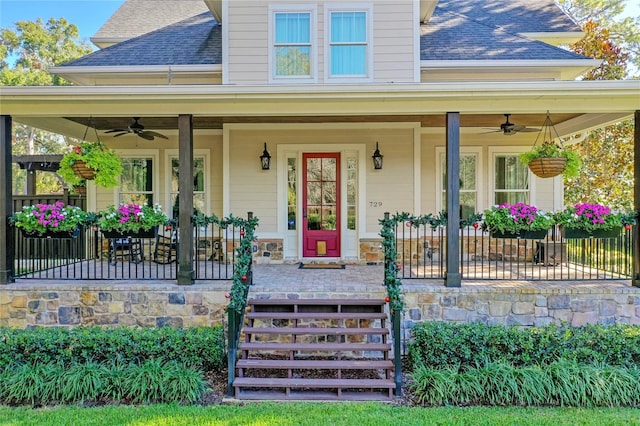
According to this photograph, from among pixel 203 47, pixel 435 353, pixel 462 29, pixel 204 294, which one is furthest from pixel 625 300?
pixel 203 47

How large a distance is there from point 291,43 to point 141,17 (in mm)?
5646

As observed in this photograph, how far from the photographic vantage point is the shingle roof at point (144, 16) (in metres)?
9.62

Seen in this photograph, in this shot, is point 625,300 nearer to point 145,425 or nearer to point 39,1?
point 145,425

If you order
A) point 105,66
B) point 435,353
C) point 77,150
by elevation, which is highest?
point 105,66

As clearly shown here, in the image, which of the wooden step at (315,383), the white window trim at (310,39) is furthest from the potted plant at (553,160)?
the white window trim at (310,39)

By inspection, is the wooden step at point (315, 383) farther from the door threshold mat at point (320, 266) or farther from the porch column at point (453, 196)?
the door threshold mat at point (320, 266)

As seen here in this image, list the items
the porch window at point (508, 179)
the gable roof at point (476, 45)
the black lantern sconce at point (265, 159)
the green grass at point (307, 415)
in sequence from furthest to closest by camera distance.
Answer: the porch window at point (508, 179) → the gable roof at point (476, 45) → the black lantern sconce at point (265, 159) → the green grass at point (307, 415)

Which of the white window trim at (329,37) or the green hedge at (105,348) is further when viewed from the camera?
the white window trim at (329,37)

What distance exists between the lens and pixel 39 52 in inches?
784

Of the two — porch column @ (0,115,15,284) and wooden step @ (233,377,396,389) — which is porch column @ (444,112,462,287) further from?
porch column @ (0,115,15,284)

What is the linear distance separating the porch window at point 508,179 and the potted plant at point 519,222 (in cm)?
276

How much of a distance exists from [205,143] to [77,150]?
273cm

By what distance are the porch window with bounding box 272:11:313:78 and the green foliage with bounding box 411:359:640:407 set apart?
5.68m

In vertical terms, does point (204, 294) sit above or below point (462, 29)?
below
